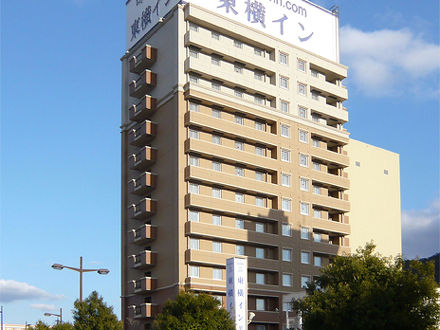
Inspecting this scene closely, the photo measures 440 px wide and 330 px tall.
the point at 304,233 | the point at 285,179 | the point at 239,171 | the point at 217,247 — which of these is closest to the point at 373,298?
the point at 217,247

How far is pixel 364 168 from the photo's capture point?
319 feet

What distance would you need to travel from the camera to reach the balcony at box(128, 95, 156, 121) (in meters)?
80.6

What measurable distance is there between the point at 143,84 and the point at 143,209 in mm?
14560

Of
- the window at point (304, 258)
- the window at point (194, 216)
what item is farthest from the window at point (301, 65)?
the window at point (194, 216)

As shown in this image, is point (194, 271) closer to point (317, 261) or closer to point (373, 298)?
point (317, 261)

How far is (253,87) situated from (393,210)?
3025cm

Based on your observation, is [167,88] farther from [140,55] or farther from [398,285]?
[398,285]

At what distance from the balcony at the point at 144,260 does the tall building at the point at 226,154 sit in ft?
0.35

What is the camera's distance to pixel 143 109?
81.0 metres

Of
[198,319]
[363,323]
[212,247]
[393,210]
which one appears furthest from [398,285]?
[393,210]

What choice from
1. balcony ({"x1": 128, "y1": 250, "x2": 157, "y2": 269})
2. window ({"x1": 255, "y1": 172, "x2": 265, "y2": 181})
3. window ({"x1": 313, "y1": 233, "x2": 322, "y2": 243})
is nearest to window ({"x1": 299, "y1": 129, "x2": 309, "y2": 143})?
window ({"x1": 255, "y1": 172, "x2": 265, "y2": 181})

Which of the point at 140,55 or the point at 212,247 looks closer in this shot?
the point at 212,247

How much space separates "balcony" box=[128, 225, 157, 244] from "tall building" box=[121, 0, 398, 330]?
0.53 feet

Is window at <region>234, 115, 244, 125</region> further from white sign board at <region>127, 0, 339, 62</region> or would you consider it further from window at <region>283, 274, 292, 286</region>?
window at <region>283, 274, 292, 286</region>
